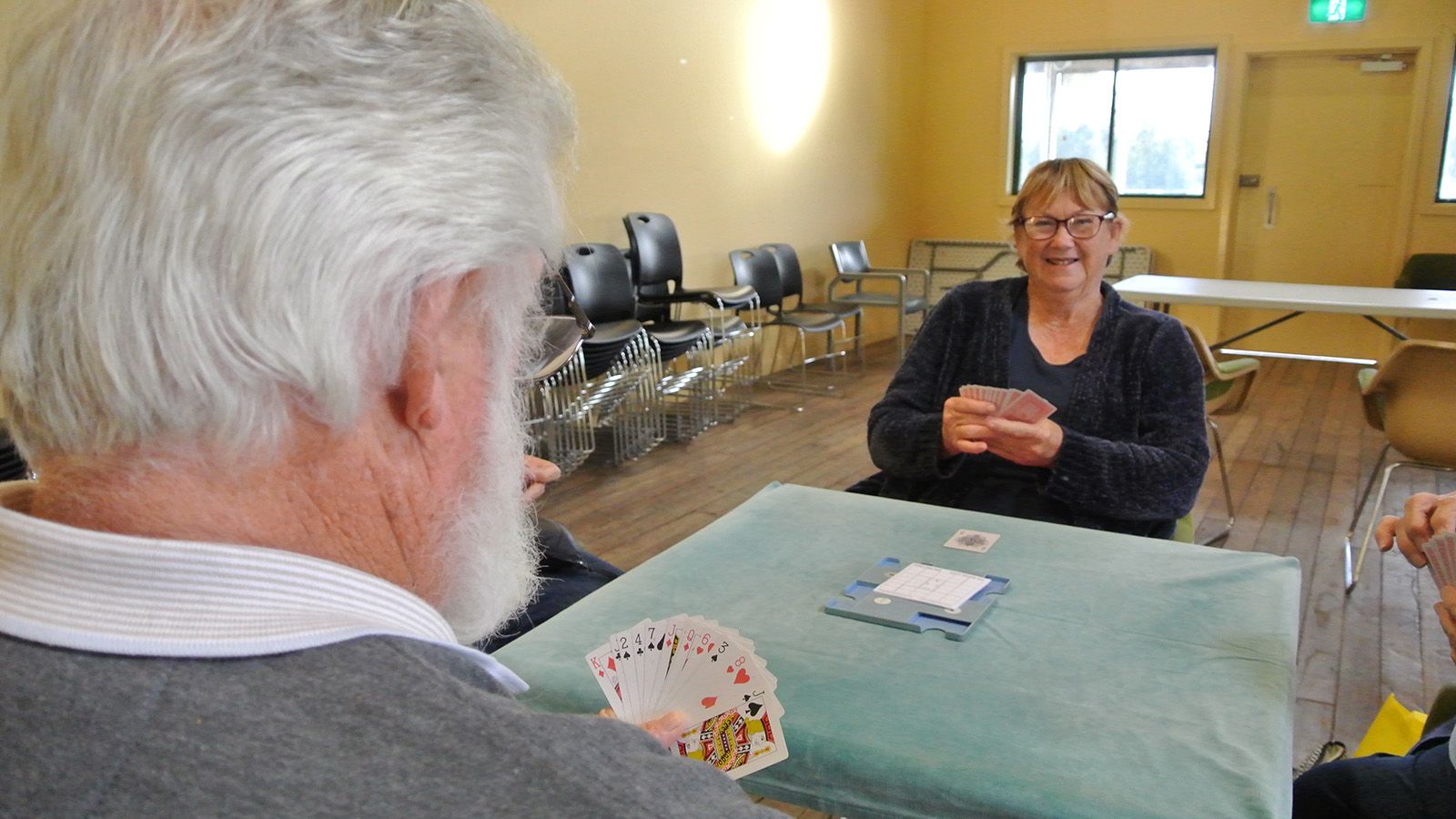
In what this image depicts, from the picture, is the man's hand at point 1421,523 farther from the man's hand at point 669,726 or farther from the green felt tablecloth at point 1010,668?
the man's hand at point 669,726

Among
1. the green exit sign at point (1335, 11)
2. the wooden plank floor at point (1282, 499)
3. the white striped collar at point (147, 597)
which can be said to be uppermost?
the green exit sign at point (1335, 11)

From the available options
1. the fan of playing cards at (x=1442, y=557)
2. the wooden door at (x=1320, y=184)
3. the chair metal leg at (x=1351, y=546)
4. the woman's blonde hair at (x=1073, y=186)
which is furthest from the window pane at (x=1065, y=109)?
the fan of playing cards at (x=1442, y=557)

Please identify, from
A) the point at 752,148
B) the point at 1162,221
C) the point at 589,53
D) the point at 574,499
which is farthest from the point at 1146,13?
the point at 574,499

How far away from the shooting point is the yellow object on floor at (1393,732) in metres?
1.92

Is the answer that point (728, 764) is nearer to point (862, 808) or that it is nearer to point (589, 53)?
point (862, 808)

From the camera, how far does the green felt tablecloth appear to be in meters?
1.12

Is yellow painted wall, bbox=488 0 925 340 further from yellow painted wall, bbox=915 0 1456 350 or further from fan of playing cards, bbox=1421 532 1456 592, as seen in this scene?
fan of playing cards, bbox=1421 532 1456 592

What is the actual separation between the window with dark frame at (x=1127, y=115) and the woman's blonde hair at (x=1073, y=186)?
6.56 metres

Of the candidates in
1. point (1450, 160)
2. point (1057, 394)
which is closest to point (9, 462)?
point (1057, 394)

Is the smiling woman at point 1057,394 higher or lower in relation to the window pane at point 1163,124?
lower

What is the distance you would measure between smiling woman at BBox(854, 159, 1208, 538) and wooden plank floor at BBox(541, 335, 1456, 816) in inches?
35.5

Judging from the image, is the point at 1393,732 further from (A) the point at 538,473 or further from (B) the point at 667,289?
(B) the point at 667,289

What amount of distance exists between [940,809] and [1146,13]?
878 centimetres

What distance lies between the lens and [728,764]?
1.16m
